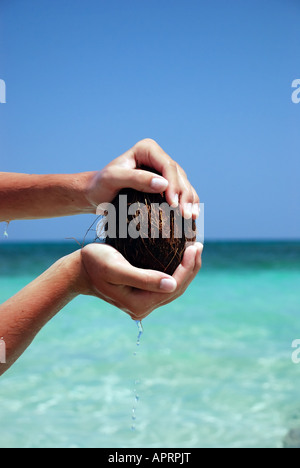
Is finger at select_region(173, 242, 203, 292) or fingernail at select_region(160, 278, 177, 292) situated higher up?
finger at select_region(173, 242, 203, 292)

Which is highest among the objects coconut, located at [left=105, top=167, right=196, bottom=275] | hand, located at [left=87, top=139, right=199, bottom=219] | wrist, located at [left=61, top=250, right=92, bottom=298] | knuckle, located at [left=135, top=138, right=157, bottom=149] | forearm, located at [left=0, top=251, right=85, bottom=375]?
knuckle, located at [left=135, top=138, right=157, bottom=149]

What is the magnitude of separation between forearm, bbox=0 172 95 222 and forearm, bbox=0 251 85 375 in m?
0.27

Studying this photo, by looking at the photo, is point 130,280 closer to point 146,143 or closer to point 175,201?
point 175,201

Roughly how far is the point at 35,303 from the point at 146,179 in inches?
23.9

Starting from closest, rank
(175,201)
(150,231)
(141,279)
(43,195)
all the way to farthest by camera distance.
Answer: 1. (141,279)
2. (175,201)
3. (150,231)
4. (43,195)

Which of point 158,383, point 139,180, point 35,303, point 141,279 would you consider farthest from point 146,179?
point 158,383

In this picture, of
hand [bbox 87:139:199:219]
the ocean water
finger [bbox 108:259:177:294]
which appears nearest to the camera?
finger [bbox 108:259:177:294]

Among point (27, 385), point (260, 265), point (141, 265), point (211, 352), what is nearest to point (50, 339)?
point (27, 385)

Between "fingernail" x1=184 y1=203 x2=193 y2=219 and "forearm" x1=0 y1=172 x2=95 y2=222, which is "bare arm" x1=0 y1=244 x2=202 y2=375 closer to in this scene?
"fingernail" x1=184 y1=203 x2=193 y2=219

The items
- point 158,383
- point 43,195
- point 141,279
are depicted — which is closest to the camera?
point 141,279

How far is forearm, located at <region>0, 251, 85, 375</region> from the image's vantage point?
5.47 feet

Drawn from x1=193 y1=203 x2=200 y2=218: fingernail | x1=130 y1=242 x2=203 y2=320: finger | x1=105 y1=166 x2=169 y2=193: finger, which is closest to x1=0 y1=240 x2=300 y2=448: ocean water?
x1=130 y1=242 x2=203 y2=320: finger

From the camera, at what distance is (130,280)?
1652 mm
